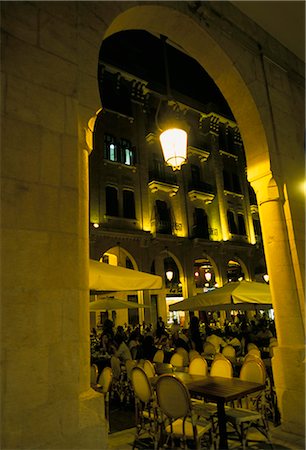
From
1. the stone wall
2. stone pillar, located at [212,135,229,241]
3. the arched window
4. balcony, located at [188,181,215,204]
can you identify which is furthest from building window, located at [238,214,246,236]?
the stone wall

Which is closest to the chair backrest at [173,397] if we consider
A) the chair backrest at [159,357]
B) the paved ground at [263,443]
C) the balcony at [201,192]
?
the paved ground at [263,443]

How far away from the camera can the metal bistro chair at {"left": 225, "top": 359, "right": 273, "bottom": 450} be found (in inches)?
166

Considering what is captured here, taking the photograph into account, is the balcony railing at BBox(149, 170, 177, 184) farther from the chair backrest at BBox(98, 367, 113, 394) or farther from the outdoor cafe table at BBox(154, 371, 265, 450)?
the outdoor cafe table at BBox(154, 371, 265, 450)

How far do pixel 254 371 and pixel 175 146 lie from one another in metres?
3.84

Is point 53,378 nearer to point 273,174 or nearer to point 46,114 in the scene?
point 46,114

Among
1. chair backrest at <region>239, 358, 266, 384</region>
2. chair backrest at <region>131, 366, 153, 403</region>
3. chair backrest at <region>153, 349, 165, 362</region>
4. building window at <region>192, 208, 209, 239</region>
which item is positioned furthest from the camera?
building window at <region>192, 208, 209, 239</region>

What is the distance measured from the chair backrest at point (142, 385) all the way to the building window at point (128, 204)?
16.0 m

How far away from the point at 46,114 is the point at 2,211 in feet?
3.25

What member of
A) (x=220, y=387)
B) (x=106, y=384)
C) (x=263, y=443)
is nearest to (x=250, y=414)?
(x=263, y=443)

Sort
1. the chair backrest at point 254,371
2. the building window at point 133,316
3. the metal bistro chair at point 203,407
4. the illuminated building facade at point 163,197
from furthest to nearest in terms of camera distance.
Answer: the building window at point 133,316, the illuminated building facade at point 163,197, the chair backrest at point 254,371, the metal bistro chair at point 203,407

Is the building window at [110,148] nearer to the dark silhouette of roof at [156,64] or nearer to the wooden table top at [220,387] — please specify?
the dark silhouette of roof at [156,64]

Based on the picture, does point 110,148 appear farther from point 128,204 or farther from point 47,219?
point 47,219

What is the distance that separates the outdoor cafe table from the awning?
5.87 feet

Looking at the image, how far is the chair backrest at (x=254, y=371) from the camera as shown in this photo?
5.08 metres
